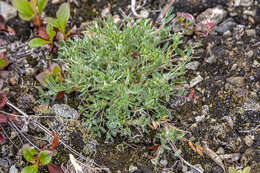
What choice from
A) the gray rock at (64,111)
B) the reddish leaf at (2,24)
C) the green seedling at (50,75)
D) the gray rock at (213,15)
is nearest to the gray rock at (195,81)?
the gray rock at (213,15)

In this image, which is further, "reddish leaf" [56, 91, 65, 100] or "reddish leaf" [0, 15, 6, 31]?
"reddish leaf" [0, 15, 6, 31]

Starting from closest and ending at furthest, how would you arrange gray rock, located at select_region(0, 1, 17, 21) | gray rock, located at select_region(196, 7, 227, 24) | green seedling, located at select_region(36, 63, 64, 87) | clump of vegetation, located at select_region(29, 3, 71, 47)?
green seedling, located at select_region(36, 63, 64, 87) < clump of vegetation, located at select_region(29, 3, 71, 47) < gray rock, located at select_region(196, 7, 227, 24) < gray rock, located at select_region(0, 1, 17, 21)

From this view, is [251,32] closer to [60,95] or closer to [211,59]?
[211,59]

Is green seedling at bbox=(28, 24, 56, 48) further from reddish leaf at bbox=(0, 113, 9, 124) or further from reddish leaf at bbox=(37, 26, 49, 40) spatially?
reddish leaf at bbox=(0, 113, 9, 124)

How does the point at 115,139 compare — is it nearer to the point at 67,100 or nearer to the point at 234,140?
the point at 67,100

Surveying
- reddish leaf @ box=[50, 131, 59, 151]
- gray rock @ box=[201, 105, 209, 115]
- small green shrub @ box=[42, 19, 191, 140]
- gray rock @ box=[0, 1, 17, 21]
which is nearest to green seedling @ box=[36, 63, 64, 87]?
small green shrub @ box=[42, 19, 191, 140]

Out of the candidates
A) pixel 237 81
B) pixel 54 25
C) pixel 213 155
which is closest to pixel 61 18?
pixel 54 25
